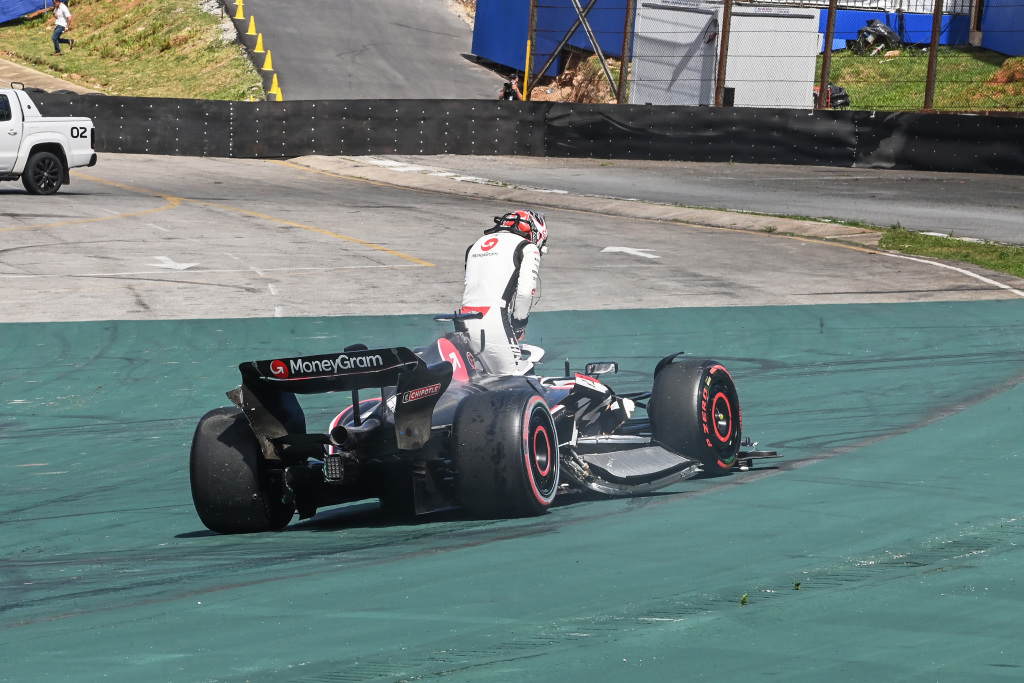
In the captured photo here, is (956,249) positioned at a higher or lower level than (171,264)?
higher

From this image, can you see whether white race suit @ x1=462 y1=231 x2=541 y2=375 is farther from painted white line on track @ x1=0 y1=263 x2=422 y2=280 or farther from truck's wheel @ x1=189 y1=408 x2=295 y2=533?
painted white line on track @ x1=0 y1=263 x2=422 y2=280

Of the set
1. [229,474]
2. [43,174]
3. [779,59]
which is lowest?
[229,474]

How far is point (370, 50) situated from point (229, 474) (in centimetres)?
4180

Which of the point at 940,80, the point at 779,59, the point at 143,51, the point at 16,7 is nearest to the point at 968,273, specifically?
the point at 779,59

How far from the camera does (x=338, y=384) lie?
6.59 meters

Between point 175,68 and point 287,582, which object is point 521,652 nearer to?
point 287,582

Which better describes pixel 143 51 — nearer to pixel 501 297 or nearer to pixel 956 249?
pixel 956 249

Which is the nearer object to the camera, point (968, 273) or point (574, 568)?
point (574, 568)

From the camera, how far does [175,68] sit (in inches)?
1821

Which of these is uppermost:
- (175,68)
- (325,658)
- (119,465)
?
(175,68)

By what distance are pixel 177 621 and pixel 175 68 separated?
43634mm

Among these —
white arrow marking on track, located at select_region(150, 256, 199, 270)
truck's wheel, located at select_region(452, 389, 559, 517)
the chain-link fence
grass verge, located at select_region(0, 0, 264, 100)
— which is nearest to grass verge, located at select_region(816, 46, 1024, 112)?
the chain-link fence

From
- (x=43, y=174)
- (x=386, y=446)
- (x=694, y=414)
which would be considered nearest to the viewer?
(x=386, y=446)

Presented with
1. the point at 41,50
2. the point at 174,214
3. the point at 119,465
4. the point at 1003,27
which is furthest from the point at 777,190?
Result: the point at 41,50
